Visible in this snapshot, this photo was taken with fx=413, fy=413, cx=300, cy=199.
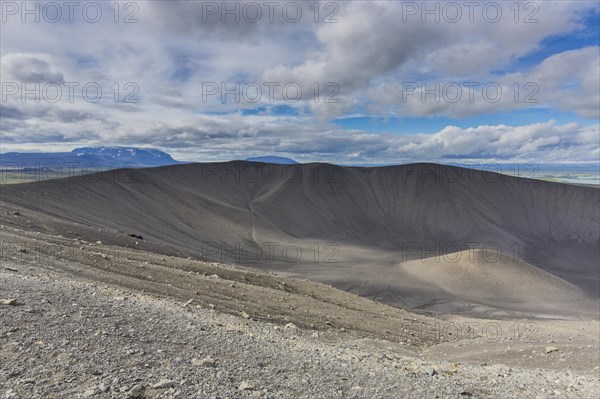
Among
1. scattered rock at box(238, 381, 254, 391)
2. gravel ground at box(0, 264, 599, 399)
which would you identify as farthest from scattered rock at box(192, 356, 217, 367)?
scattered rock at box(238, 381, 254, 391)

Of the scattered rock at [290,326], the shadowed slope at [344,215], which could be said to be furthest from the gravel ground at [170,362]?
the shadowed slope at [344,215]

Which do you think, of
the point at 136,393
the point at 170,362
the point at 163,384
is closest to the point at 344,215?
the point at 170,362

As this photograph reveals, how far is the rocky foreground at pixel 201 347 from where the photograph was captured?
4879mm

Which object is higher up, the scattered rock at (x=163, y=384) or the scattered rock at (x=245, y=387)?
the scattered rock at (x=163, y=384)

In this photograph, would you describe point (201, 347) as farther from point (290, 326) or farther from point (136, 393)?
point (290, 326)

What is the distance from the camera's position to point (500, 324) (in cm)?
1970

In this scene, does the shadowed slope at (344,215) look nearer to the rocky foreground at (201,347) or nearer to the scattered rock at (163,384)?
the rocky foreground at (201,347)

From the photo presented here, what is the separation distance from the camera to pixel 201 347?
20.4 ft

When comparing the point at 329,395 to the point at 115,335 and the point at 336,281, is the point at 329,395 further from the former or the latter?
the point at 336,281

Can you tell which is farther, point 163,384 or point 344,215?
point 344,215

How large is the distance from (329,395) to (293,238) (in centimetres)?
4677

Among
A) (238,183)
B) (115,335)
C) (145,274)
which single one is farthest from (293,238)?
(115,335)

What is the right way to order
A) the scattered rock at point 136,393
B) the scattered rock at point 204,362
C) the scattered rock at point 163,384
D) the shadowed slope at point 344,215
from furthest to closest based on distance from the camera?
the shadowed slope at point 344,215
the scattered rock at point 204,362
the scattered rock at point 163,384
the scattered rock at point 136,393

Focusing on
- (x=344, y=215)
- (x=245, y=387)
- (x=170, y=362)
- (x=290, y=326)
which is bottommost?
(x=344, y=215)
